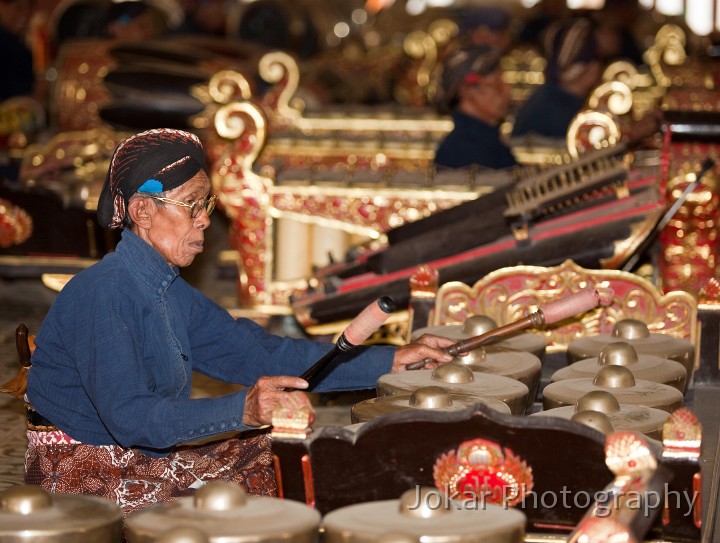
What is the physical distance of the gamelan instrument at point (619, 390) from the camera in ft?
8.16

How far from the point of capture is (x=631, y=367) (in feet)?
9.03

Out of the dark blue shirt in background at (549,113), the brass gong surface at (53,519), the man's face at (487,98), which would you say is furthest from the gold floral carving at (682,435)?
the dark blue shirt in background at (549,113)

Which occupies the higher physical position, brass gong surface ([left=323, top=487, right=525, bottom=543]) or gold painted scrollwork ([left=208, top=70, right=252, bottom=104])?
gold painted scrollwork ([left=208, top=70, right=252, bottom=104])

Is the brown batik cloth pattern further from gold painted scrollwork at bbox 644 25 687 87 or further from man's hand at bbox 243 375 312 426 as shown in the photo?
gold painted scrollwork at bbox 644 25 687 87

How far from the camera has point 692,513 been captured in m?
2.15

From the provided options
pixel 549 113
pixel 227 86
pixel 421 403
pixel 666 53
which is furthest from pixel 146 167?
pixel 666 53

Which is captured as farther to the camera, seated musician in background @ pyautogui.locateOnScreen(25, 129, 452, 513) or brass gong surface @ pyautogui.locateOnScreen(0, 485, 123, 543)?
seated musician in background @ pyautogui.locateOnScreen(25, 129, 452, 513)

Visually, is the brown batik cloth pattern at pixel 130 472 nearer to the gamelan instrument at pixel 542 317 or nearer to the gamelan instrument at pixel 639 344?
the gamelan instrument at pixel 542 317

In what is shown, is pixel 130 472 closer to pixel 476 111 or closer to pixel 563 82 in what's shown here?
pixel 476 111

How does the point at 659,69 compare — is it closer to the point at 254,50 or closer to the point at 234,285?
the point at 254,50

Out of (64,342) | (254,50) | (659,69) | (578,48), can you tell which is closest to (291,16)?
(254,50)

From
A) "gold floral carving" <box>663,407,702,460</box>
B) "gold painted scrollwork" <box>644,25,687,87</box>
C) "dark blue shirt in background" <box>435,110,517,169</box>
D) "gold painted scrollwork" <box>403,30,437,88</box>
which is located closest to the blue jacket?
"gold floral carving" <box>663,407,702,460</box>

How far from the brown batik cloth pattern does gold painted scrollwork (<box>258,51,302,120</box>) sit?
3489 millimetres

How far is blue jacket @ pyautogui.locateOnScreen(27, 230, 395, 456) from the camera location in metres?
2.28
